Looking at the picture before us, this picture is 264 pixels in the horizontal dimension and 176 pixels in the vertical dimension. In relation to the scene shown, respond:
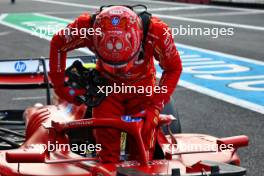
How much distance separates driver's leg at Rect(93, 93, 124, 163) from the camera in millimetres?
4688

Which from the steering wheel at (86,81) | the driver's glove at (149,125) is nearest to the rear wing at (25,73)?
the steering wheel at (86,81)

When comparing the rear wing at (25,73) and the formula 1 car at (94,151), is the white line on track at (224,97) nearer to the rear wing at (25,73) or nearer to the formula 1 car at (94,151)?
the rear wing at (25,73)

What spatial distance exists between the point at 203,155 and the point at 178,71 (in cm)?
60

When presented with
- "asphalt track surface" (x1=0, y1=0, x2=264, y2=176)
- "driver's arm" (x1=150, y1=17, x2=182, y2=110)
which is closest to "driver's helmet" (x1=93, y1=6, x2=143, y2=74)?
"driver's arm" (x1=150, y1=17, x2=182, y2=110)

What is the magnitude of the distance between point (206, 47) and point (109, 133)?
10.7 metres

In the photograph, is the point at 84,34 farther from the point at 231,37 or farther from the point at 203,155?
the point at 231,37

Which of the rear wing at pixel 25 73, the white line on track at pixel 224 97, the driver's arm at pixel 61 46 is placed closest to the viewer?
the driver's arm at pixel 61 46

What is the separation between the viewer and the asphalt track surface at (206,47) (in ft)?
24.7

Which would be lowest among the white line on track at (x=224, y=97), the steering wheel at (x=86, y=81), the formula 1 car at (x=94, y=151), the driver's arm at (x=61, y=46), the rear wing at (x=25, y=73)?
the white line on track at (x=224, y=97)

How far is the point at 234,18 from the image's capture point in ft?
71.4

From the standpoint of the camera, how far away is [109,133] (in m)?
4.71

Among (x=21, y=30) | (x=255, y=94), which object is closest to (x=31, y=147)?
(x=255, y=94)

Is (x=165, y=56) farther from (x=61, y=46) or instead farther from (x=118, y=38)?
(x=61, y=46)

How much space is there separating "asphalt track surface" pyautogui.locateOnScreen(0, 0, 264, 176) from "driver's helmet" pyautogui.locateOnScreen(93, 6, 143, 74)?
192 cm
